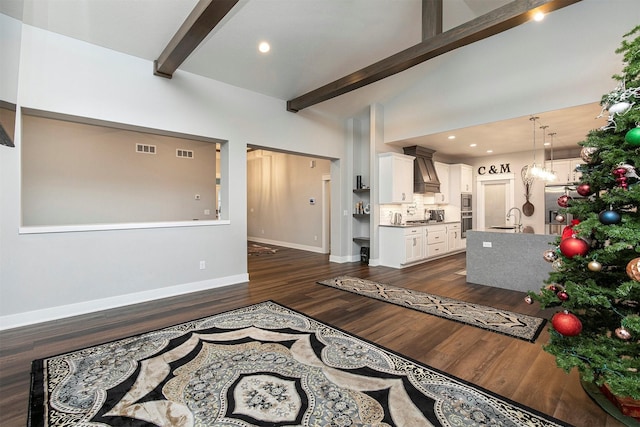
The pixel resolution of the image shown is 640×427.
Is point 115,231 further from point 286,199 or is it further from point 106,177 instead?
point 286,199

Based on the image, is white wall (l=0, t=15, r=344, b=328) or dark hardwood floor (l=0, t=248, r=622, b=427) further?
white wall (l=0, t=15, r=344, b=328)

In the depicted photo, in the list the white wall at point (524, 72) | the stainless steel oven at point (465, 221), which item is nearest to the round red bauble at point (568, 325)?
the white wall at point (524, 72)

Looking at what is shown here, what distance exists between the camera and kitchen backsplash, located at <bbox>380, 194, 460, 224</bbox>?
267 inches

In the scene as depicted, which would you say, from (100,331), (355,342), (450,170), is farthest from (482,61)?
(100,331)

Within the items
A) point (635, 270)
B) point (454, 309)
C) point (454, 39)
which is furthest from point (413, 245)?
point (635, 270)

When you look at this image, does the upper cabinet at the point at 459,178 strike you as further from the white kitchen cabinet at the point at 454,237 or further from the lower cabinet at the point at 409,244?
the lower cabinet at the point at 409,244

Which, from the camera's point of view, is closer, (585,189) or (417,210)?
(585,189)

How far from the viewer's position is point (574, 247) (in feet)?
5.87

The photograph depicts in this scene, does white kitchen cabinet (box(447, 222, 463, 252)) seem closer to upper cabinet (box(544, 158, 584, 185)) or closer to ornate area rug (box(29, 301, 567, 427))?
upper cabinet (box(544, 158, 584, 185))

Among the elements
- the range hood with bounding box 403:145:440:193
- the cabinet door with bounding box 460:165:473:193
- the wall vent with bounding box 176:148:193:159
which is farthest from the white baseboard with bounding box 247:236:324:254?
the cabinet door with bounding box 460:165:473:193

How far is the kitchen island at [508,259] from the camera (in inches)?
171

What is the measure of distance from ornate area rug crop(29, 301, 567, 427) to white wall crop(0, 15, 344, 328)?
128cm

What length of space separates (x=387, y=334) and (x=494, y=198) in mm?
6758

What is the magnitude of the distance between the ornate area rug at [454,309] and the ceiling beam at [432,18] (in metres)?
3.49
